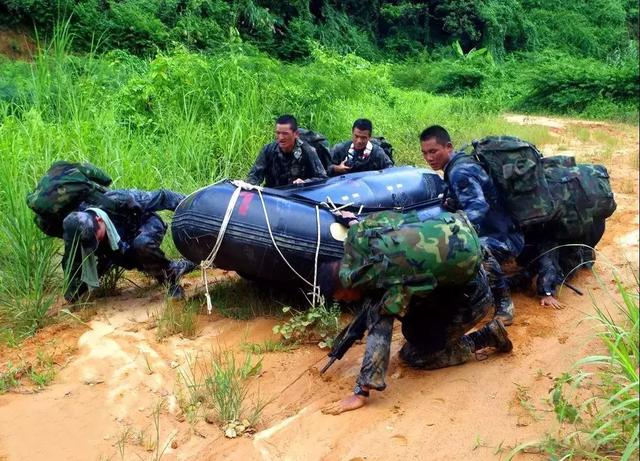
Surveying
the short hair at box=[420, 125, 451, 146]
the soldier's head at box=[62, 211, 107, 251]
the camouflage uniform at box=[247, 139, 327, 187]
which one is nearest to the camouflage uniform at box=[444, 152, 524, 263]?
the short hair at box=[420, 125, 451, 146]

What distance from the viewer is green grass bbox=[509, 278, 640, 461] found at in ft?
7.62

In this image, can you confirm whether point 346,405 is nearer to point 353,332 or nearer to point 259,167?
point 353,332

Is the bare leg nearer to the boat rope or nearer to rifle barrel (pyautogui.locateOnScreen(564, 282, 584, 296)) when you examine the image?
the boat rope

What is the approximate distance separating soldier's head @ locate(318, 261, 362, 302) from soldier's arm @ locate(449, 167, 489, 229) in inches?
34.1

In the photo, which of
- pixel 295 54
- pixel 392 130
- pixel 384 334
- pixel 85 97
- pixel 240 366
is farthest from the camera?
pixel 295 54

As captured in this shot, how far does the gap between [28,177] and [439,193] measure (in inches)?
126

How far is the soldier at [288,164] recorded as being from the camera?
5.69 meters

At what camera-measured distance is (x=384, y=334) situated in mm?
3256

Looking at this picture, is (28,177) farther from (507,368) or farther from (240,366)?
(507,368)

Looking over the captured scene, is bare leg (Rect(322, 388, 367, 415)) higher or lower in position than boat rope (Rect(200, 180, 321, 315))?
lower

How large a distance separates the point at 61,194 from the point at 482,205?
273 centimetres

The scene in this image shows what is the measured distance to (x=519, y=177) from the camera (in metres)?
4.32

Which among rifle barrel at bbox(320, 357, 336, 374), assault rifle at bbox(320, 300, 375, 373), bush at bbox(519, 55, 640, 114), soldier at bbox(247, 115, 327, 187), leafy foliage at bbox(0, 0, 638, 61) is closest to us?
assault rifle at bbox(320, 300, 375, 373)

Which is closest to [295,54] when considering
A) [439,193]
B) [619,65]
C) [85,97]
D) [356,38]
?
[356,38]
